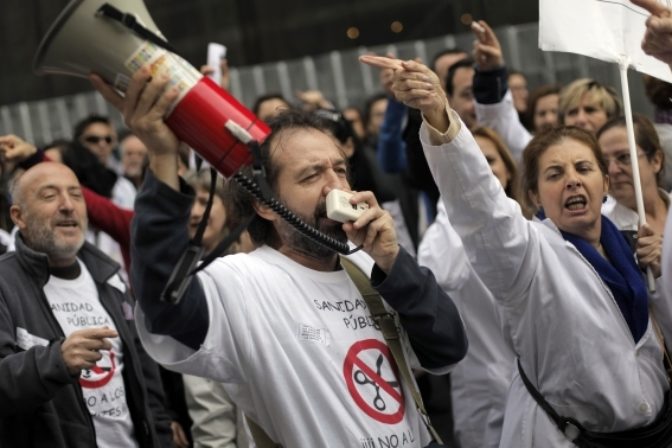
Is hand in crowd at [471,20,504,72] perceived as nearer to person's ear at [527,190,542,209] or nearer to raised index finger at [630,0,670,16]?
person's ear at [527,190,542,209]

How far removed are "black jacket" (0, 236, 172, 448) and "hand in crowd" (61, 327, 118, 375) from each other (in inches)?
1.6

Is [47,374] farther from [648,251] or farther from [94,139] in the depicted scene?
[94,139]

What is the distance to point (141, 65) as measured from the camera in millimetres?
2734

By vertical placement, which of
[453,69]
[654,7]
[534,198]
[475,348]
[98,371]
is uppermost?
[654,7]

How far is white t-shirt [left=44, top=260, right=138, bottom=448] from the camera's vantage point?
456 cm

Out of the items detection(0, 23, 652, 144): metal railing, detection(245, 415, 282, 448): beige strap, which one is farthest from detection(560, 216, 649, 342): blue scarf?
detection(0, 23, 652, 144): metal railing

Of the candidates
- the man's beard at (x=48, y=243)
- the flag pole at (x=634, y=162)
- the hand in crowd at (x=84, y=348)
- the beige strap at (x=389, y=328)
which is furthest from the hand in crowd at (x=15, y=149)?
the flag pole at (x=634, y=162)

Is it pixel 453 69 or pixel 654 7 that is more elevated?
pixel 654 7

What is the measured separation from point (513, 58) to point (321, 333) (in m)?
5.63

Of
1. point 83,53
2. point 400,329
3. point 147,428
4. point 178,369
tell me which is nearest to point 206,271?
point 178,369

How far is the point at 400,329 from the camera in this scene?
11.6 feet

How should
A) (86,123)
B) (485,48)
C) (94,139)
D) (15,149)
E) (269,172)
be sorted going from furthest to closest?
1. (86,123)
2. (94,139)
3. (485,48)
4. (15,149)
5. (269,172)

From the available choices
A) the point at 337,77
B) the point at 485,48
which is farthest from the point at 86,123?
the point at 485,48

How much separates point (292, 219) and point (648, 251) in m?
1.41
